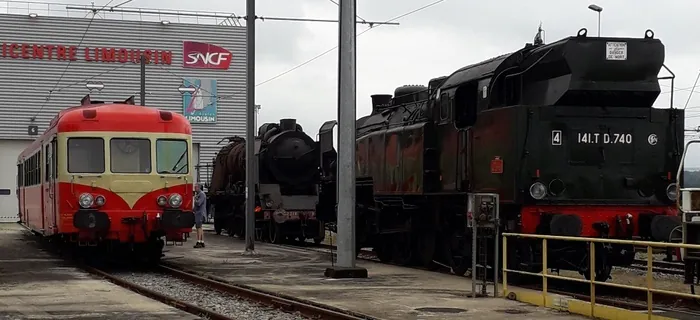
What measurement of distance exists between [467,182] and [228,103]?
120 feet

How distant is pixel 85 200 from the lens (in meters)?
17.6

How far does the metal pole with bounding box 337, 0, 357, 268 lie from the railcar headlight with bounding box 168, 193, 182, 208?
325 centimetres

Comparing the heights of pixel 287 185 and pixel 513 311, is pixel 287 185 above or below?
above

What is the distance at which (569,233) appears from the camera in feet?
46.3

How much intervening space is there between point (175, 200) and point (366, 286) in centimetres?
473

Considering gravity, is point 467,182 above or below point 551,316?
above

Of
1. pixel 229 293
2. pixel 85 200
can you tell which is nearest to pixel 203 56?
pixel 85 200

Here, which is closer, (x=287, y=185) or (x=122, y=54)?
(x=287, y=185)

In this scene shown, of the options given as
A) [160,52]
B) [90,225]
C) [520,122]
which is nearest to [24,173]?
[90,225]

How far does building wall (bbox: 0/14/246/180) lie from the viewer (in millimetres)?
47969

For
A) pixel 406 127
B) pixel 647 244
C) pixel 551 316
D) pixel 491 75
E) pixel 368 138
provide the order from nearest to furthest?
pixel 647 244 → pixel 551 316 → pixel 491 75 → pixel 406 127 → pixel 368 138

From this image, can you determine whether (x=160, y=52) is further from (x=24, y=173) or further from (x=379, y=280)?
(x=379, y=280)

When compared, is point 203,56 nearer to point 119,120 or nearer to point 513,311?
point 119,120

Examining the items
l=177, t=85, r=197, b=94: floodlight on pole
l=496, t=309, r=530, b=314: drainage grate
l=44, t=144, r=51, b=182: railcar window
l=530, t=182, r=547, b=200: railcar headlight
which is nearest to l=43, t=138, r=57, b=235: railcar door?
l=44, t=144, r=51, b=182: railcar window
